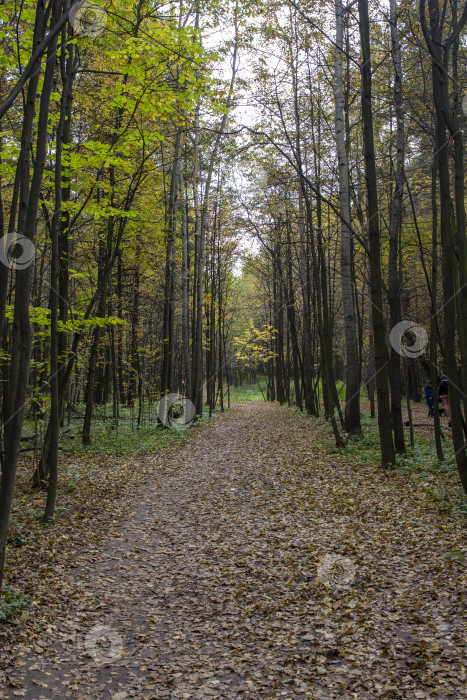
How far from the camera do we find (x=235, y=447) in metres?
13.2

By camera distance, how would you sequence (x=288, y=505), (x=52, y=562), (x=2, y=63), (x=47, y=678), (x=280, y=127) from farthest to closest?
(x=280, y=127) → (x=288, y=505) → (x=2, y=63) → (x=52, y=562) → (x=47, y=678)

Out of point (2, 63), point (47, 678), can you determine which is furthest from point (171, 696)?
point (2, 63)

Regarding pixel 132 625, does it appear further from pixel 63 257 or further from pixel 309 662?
pixel 63 257

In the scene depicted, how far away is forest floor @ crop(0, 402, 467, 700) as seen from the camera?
10.7ft

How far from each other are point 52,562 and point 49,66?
5175 mm

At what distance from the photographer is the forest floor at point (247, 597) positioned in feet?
10.7
